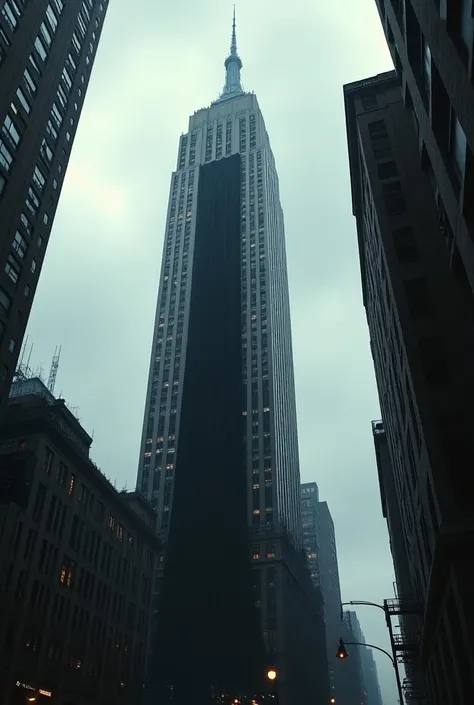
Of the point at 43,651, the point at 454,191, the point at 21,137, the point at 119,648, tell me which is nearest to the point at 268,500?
the point at 119,648

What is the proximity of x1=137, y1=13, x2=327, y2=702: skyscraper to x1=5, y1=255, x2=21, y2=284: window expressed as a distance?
80.0m

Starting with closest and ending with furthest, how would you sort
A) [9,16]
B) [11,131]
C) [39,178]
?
[11,131]
[9,16]
[39,178]

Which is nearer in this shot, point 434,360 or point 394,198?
point 434,360

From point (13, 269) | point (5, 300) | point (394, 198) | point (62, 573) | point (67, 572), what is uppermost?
point (13, 269)

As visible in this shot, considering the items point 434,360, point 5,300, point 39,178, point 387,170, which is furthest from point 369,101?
point 5,300

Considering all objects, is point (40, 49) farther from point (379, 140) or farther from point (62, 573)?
point (62, 573)

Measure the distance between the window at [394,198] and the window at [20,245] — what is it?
33.1 metres

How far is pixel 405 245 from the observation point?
42.8m

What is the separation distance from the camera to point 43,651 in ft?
211

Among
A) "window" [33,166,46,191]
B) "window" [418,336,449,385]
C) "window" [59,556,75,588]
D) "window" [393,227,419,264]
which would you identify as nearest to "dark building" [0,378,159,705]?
"window" [59,556,75,588]

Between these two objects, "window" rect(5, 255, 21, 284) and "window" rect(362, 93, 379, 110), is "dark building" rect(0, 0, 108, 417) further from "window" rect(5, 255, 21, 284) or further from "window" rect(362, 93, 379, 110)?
"window" rect(362, 93, 379, 110)

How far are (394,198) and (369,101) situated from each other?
50.7 feet

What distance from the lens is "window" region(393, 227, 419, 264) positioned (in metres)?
41.8

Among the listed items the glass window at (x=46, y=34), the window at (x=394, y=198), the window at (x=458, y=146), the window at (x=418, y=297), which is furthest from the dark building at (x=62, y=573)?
the window at (x=458, y=146)
